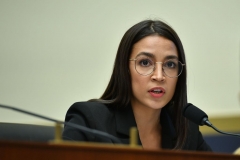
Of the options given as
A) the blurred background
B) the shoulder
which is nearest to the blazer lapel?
the shoulder

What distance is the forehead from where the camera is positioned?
2520mm

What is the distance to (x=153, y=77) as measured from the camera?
248 centimetres

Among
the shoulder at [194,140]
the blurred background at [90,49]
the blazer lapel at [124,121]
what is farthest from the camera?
the blurred background at [90,49]

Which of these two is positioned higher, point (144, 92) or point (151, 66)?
point (151, 66)

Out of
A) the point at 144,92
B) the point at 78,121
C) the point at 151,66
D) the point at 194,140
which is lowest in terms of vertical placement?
the point at 194,140

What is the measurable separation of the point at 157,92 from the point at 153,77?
0.08 metres

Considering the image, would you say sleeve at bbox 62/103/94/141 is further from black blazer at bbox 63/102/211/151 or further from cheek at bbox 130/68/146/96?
cheek at bbox 130/68/146/96

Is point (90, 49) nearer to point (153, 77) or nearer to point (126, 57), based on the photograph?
point (126, 57)

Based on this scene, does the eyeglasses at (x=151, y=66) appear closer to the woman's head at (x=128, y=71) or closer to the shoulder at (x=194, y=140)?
the woman's head at (x=128, y=71)

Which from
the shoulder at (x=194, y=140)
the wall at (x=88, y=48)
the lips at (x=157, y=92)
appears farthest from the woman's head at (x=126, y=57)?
the wall at (x=88, y=48)

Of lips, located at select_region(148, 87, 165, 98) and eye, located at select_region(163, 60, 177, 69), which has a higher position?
eye, located at select_region(163, 60, 177, 69)

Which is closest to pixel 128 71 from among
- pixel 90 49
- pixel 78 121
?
pixel 78 121

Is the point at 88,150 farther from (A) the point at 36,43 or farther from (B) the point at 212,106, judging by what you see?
(B) the point at 212,106

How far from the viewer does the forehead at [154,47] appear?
252 cm
